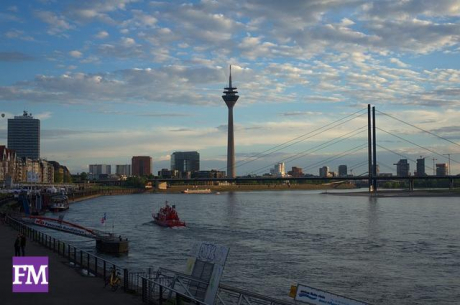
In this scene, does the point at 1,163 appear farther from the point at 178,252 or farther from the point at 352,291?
the point at 352,291

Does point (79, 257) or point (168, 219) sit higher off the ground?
point (79, 257)

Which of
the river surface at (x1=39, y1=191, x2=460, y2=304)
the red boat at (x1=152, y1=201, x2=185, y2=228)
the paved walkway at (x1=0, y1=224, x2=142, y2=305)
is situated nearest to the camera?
the paved walkway at (x1=0, y1=224, x2=142, y2=305)

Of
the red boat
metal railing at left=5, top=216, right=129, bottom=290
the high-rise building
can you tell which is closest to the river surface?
the red boat

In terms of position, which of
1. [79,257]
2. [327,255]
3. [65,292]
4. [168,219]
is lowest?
[327,255]

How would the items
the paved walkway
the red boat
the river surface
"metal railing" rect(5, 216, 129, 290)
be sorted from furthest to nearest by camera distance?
1. the red boat
2. the river surface
3. "metal railing" rect(5, 216, 129, 290)
4. the paved walkway

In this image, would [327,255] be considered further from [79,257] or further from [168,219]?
[168,219]

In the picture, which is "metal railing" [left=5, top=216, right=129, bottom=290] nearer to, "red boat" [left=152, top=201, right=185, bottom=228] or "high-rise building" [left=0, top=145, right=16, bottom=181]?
"red boat" [left=152, top=201, right=185, bottom=228]

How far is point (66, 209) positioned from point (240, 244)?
6314cm

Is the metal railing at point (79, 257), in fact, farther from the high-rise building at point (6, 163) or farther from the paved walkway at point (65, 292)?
the high-rise building at point (6, 163)

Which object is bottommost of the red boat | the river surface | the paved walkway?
the river surface

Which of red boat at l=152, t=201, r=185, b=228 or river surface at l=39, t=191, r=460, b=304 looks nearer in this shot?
river surface at l=39, t=191, r=460, b=304

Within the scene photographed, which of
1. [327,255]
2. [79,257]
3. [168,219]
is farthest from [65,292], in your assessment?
[168,219]

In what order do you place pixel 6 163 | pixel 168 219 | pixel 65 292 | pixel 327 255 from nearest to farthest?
pixel 65 292, pixel 327 255, pixel 168 219, pixel 6 163

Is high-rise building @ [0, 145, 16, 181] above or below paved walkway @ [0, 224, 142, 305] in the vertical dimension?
above
